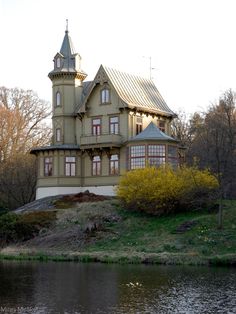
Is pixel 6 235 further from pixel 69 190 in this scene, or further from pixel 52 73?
pixel 52 73

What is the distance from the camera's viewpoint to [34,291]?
2386 cm

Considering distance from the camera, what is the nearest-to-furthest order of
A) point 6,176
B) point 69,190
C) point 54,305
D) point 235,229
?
point 54,305 < point 235,229 < point 69,190 < point 6,176

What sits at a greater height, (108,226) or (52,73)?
(52,73)

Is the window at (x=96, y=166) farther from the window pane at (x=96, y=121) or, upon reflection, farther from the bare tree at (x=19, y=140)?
the bare tree at (x=19, y=140)

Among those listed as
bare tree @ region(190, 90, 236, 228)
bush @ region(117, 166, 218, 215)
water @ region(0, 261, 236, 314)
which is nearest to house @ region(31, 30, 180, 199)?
bare tree @ region(190, 90, 236, 228)

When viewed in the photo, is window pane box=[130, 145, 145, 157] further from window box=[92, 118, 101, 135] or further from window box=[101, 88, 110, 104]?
window box=[101, 88, 110, 104]

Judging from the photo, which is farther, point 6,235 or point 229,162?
point 229,162

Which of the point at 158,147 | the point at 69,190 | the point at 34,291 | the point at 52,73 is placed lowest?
the point at 34,291

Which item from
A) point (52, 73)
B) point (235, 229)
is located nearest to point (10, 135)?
point (52, 73)

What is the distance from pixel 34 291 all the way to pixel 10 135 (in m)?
43.4

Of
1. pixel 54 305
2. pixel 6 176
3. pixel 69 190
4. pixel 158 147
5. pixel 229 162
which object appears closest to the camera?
pixel 54 305

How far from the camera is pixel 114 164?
50.8m

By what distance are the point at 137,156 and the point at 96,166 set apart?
15.1ft

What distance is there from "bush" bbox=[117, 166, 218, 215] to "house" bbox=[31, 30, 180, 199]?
549cm
